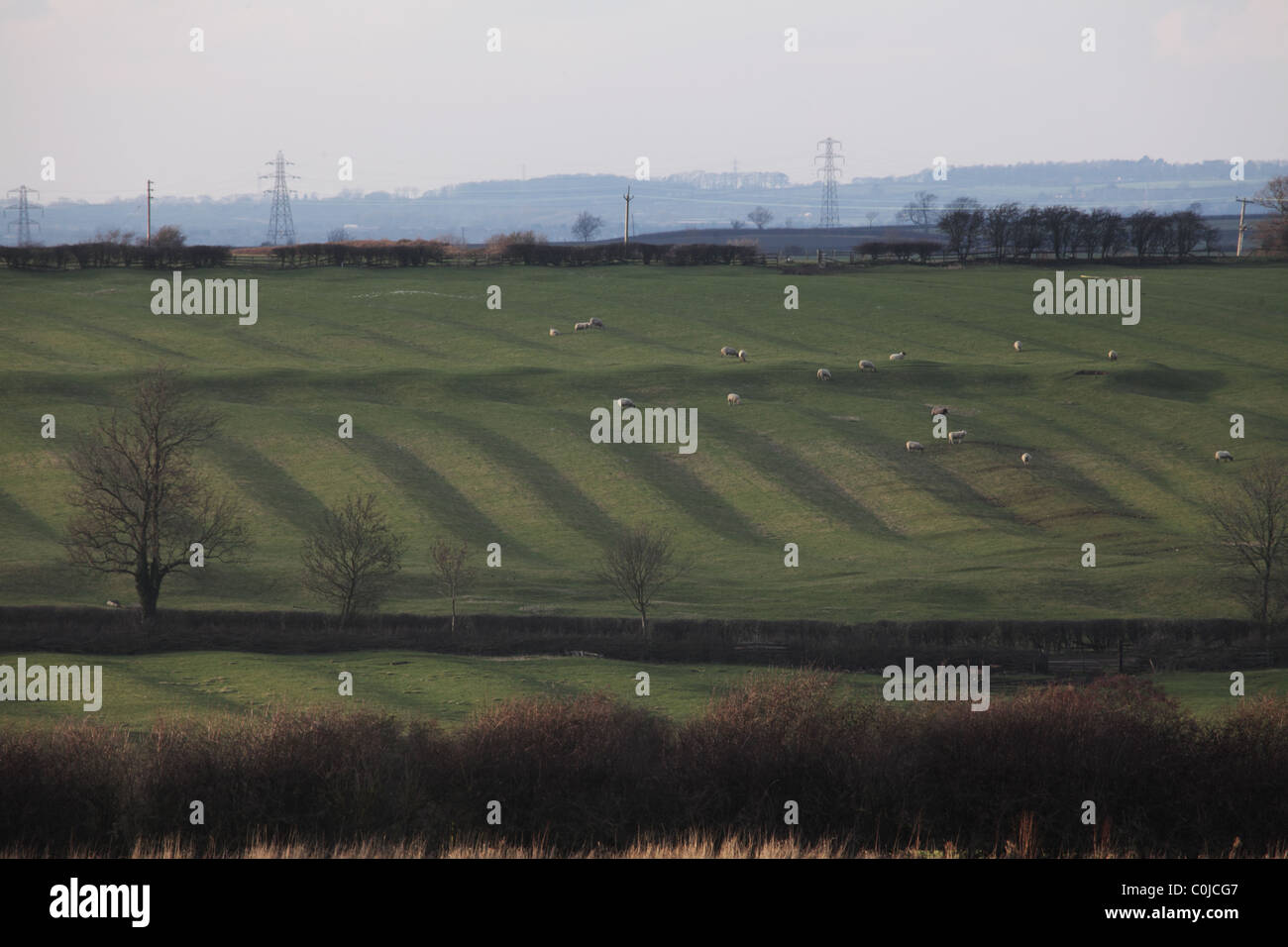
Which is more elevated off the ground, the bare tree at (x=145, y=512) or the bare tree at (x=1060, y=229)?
the bare tree at (x=1060, y=229)

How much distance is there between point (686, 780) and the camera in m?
28.8

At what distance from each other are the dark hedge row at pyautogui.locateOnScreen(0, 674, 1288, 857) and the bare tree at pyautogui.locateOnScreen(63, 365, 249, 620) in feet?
57.4

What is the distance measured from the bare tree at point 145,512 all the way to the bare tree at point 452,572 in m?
8.60

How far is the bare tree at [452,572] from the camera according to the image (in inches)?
1849

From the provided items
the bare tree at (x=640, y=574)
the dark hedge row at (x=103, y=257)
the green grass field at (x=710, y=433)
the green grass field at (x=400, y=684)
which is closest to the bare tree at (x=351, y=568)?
the green grass field at (x=710, y=433)

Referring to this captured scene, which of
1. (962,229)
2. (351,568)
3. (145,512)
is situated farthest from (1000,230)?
(145,512)

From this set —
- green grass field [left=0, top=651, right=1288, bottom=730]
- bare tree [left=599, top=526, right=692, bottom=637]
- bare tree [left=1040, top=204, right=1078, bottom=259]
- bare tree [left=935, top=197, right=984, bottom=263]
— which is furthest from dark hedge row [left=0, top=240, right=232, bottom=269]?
bare tree [left=1040, top=204, right=1078, bottom=259]

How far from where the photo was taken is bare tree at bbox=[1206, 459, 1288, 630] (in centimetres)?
4566

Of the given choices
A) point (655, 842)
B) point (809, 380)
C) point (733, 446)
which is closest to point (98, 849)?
point (655, 842)

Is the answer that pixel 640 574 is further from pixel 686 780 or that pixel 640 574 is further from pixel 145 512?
pixel 145 512

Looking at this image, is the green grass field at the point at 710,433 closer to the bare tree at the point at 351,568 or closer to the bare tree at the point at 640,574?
the bare tree at the point at 640,574

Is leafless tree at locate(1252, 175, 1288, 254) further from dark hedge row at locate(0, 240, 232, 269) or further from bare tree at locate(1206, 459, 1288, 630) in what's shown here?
dark hedge row at locate(0, 240, 232, 269)

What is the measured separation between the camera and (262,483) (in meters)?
60.8

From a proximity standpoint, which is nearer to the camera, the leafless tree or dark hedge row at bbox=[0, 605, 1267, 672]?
→ dark hedge row at bbox=[0, 605, 1267, 672]
